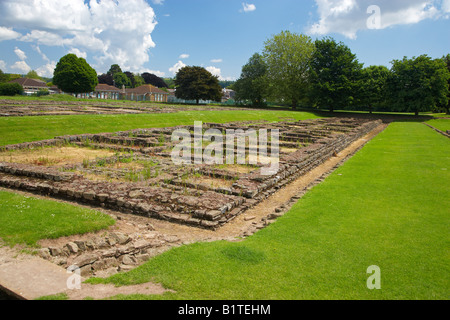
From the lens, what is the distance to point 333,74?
48.8m

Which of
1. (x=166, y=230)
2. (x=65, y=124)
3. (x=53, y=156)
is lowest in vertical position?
(x=166, y=230)

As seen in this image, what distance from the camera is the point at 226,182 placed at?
29.6 ft

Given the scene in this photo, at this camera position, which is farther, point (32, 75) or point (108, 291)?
point (32, 75)

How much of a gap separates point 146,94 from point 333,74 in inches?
1943

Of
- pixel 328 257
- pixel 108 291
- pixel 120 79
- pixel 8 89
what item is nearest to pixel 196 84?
pixel 8 89

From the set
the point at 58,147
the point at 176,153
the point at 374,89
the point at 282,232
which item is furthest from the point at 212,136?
the point at 374,89

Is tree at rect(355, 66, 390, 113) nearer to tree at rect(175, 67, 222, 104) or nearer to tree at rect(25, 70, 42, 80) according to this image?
tree at rect(175, 67, 222, 104)

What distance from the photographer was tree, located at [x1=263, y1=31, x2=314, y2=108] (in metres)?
52.2

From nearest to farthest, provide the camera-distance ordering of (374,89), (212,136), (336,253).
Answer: (336,253)
(212,136)
(374,89)

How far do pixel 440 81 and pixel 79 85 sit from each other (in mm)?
58842

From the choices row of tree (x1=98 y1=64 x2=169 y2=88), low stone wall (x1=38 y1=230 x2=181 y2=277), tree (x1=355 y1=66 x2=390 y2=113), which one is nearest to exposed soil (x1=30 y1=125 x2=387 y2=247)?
low stone wall (x1=38 y1=230 x2=181 y2=277)

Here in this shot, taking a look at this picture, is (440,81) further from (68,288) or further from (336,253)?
(68,288)

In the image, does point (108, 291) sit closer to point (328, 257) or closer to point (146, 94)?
point (328, 257)

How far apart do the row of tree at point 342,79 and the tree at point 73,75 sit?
32.1m
